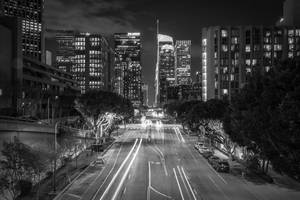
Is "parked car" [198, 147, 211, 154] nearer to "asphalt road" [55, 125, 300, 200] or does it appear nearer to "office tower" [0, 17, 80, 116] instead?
"asphalt road" [55, 125, 300, 200]

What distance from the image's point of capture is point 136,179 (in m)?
39.5

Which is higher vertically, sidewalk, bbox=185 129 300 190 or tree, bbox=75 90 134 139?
tree, bbox=75 90 134 139

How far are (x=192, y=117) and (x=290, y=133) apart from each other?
57111mm

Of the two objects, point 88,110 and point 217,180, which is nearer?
point 217,180

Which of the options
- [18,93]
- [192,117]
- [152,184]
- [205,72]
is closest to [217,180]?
[152,184]

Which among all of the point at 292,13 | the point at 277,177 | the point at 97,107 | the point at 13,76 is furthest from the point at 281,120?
the point at 292,13

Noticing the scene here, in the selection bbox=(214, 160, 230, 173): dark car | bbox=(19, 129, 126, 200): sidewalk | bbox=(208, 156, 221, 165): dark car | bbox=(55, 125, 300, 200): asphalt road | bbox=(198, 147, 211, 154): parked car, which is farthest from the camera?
bbox=(198, 147, 211, 154): parked car

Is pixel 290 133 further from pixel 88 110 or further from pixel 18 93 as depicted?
pixel 18 93

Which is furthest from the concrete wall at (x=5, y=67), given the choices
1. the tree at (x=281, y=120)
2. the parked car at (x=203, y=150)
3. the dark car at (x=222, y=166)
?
the tree at (x=281, y=120)

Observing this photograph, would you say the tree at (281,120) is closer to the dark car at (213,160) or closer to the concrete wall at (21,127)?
the dark car at (213,160)

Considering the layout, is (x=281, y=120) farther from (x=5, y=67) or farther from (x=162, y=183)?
(x=5, y=67)

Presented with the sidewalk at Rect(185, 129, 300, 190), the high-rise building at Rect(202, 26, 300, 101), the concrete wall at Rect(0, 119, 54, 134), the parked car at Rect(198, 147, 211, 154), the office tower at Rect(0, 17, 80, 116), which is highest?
the high-rise building at Rect(202, 26, 300, 101)

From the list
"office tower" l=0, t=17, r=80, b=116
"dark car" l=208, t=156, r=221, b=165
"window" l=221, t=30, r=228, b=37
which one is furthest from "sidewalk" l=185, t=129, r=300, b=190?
"window" l=221, t=30, r=228, b=37

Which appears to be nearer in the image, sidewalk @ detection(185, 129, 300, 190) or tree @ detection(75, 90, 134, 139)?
sidewalk @ detection(185, 129, 300, 190)
